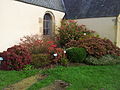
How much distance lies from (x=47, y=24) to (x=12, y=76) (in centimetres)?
726

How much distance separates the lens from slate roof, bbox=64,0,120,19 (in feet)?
38.3

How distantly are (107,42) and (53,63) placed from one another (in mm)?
3995

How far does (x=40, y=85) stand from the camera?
17.0 feet

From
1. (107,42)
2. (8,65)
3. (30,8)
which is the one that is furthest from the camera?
(30,8)

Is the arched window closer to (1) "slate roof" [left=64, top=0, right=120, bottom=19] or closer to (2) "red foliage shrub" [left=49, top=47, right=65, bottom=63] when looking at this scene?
(1) "slate roof" [left=64, top=0, right=120, bottom=19]

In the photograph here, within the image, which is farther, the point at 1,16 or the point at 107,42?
the point at 107,42

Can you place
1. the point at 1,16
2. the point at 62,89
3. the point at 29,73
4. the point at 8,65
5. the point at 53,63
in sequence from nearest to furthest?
the point at 62,89 → the point at 29,73 → the point at 8,65 → the point at 53,63 → the point at 1,16

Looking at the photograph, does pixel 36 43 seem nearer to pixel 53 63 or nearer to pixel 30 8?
pixel 53 63

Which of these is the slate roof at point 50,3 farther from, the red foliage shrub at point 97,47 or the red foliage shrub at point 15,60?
the red foliage shrub at point 15,60

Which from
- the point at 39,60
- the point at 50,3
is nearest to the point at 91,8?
the point at 50,3

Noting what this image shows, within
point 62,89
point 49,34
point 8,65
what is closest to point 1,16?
point 8,65

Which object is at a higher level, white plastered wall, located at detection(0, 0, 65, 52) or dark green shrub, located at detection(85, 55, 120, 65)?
white plastered wall, located at detection(0, 0, 65, 52)

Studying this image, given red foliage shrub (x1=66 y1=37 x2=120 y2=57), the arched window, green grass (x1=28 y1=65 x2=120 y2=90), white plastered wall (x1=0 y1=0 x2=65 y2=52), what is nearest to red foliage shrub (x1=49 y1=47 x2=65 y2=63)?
green grass (x1=28 y1=65 x2=120 y2=90)

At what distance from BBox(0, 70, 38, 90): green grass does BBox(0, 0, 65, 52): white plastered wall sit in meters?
3.00
